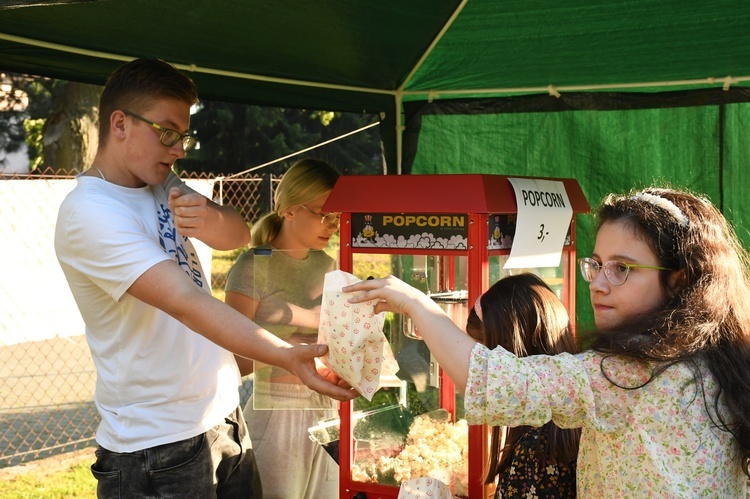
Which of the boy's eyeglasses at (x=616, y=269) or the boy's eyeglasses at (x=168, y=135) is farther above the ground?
the boy's eyeglasses at (x=168, y=135)

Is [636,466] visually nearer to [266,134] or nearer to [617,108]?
[617,108]

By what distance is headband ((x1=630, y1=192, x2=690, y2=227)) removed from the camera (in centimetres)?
180

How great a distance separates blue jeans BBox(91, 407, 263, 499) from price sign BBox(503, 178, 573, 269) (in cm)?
102

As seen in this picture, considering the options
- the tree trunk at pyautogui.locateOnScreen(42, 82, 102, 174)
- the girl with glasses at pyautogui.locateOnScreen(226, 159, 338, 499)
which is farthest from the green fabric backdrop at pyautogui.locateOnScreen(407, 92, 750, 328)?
the tree trunk at pyautogui.locateOnScreen(42, 82, 102, 174)

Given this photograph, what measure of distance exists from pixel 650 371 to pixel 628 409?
0.09 m

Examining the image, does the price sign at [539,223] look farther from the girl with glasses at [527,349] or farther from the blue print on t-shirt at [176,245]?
the blue print on t-shirt at [176,245]

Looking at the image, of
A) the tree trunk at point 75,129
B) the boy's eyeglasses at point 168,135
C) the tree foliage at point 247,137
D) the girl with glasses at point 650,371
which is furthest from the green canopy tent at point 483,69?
the tree foliage at point 247,137

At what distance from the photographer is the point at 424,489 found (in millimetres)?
2184

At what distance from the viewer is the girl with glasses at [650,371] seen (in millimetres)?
1653

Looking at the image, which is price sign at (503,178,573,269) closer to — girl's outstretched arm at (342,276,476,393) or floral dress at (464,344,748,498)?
girl's outstretched arm at (342,276,476,393)

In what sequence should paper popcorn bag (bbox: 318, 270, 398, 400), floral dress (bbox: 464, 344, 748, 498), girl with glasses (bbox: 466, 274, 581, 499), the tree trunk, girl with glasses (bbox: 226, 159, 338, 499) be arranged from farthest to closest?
the tree trunk, girl with glasses (bbox: 226, 159, 338, 499), girl with glasses (bbox: 466, 274, 581, 499), paper popcorn bag (bbox: 318, 270, 398, 400), floral dress (bbox: 464, 344, 748, 498)

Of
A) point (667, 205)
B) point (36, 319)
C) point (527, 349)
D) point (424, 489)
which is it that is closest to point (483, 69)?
point (527, 349)

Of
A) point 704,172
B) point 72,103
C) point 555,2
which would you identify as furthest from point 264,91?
point 72,103

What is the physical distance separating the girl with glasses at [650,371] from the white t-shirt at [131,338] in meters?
0.79
